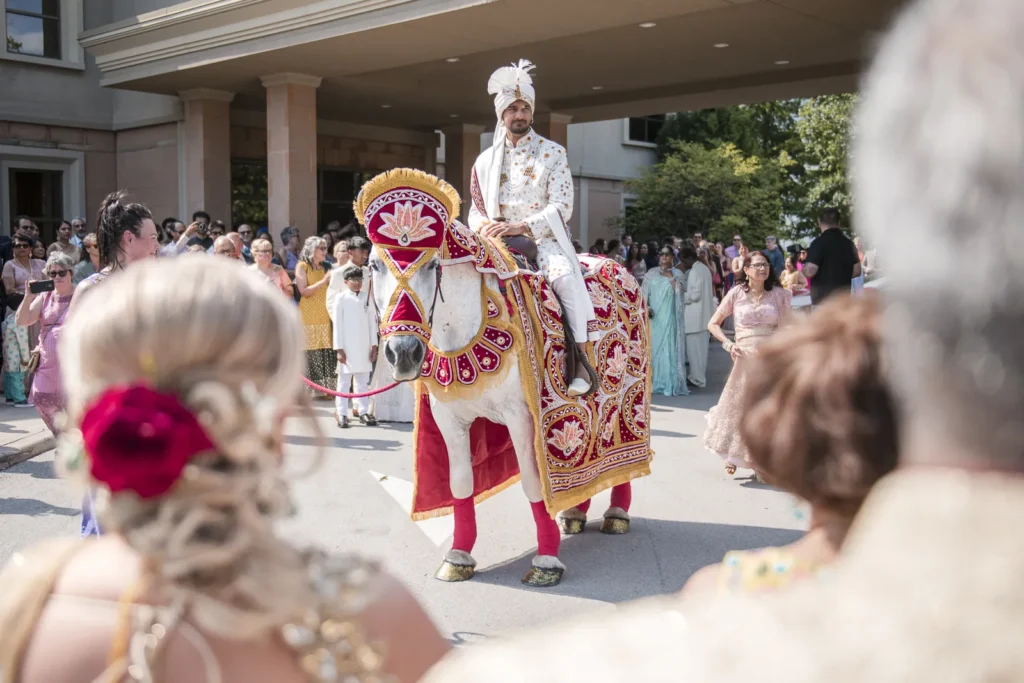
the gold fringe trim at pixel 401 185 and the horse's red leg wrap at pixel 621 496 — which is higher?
the gold fringe trim at pixel 401 185

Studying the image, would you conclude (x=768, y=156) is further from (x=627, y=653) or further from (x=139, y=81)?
(x=627, y=653)

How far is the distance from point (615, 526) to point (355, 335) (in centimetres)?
479

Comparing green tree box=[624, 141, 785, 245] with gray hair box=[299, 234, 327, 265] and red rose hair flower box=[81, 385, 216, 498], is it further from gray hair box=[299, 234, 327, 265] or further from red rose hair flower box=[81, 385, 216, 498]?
red rose hair flower box=[81, 385, 216, 498]

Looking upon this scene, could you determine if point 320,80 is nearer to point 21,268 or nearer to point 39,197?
point 21,268

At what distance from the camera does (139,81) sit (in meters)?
15.3

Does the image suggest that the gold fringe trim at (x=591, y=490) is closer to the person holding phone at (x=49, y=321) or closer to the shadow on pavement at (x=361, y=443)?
the shadow on pavement at (x=361, y=443)

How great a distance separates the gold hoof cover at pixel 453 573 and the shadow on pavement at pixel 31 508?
Answer: 2.86 meters

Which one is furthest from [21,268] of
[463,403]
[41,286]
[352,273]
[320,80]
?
[463,403]

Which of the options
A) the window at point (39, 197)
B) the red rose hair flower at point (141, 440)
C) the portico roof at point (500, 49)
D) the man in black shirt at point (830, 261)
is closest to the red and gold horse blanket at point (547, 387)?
the red rose hair flower at point (141, 440)

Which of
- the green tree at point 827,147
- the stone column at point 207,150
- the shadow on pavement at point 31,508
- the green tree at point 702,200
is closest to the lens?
the shadow on pavement at point 31,508

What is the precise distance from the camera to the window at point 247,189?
19.1m

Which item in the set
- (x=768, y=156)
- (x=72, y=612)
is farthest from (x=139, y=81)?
(x=768, y=156)

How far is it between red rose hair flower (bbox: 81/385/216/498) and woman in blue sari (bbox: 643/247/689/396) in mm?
11536

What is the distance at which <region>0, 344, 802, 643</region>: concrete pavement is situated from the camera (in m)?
4.97
